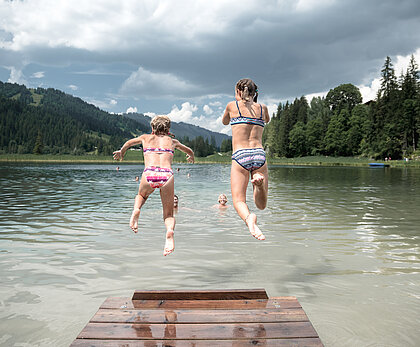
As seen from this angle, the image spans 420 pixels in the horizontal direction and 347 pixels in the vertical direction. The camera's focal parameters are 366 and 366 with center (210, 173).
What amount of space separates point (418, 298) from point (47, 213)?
56.6 feet

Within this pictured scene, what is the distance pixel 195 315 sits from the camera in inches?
201

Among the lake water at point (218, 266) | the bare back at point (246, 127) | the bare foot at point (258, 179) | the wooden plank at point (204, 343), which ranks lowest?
the lake water at point (218, 266)

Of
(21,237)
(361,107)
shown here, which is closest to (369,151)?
(361,107)

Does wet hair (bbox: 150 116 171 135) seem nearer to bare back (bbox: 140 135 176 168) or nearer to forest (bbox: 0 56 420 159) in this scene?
bare back (bbox: 140 135 176 168)

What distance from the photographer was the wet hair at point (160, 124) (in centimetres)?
584

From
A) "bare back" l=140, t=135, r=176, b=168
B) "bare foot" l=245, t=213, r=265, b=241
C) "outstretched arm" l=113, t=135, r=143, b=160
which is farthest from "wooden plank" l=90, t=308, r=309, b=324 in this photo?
"outstretched arm" l=113, t=135, r=143, b=160

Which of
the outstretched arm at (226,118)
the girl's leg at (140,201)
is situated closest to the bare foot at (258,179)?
the outstretched arm at (226,118)

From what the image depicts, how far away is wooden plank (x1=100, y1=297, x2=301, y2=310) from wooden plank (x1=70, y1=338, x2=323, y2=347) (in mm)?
948

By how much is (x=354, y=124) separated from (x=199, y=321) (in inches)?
4968

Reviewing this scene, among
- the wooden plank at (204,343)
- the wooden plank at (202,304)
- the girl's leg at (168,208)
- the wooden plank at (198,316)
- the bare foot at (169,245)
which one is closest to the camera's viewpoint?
the wooden plank at (204,343)

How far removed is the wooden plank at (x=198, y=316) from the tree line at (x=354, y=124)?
104576mm

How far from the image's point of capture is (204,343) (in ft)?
14.5

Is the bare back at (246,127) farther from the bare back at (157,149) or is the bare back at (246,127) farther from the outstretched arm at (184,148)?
the bare back at (157,149)

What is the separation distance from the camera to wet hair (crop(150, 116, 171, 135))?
5836 mm
